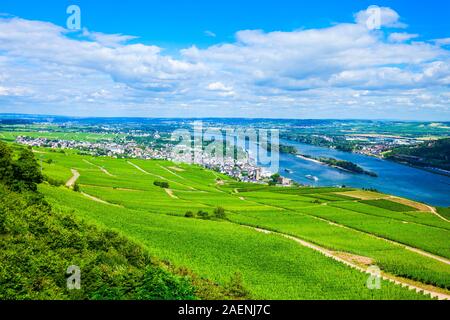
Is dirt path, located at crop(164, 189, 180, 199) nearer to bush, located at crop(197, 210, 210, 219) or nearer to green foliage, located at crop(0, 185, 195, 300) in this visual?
bush, located at crop(197, 210, 210, 219)

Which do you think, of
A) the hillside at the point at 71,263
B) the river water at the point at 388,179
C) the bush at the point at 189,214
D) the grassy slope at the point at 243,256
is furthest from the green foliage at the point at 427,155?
the hillside at the point at 71,263

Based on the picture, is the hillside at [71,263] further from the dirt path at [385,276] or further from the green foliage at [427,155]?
A: the green foliage at [427,155]

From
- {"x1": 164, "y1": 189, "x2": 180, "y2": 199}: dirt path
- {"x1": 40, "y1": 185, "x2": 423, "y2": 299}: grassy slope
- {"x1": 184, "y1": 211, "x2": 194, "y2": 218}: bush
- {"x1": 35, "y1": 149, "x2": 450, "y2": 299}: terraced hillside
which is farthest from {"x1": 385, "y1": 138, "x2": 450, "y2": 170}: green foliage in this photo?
{"x1": 40, "y1": 185, "x2": 423, "y2": 299}: grassy slope

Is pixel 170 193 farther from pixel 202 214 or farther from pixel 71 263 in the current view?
pixel 71 263

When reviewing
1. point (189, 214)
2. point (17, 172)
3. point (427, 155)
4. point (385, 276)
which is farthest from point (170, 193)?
point (427, 155)
